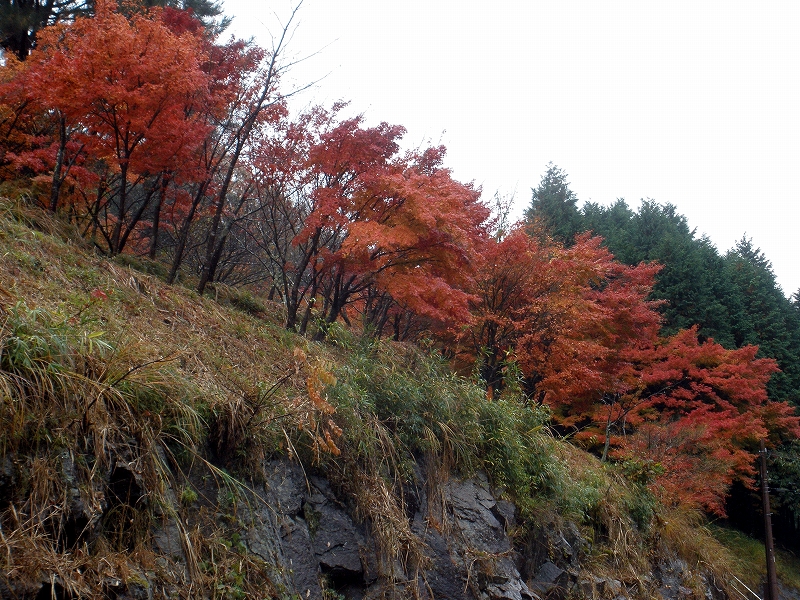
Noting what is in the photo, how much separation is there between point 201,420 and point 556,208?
31.4m

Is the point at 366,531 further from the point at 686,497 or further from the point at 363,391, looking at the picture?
the point at 686,497

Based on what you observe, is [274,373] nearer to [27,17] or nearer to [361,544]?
[361,544]

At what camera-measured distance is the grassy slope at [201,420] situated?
12.7 feet

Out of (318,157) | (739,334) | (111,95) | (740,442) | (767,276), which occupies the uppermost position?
(767,276)

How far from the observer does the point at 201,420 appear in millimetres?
5227

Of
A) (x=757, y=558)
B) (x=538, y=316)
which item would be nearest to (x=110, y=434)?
(x=538, y=316)

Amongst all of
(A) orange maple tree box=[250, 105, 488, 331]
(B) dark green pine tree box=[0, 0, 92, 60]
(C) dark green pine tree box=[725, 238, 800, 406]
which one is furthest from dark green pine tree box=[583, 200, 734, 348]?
(B) dark green pine tree box=[0, 0, 92, 60]

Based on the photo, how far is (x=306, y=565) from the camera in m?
5.48

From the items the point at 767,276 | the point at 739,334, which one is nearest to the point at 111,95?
the point at 739,334

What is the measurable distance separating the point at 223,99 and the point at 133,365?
24.1 feet

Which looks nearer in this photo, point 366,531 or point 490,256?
point 366,531

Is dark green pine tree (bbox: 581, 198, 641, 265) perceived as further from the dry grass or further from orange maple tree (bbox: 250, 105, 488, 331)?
the dry grass

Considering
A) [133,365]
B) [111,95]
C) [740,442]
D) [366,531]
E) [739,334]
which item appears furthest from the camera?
[739,334]

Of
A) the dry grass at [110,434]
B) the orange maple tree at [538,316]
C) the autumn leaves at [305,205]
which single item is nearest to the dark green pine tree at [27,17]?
the autumn leaves at [305,205]
